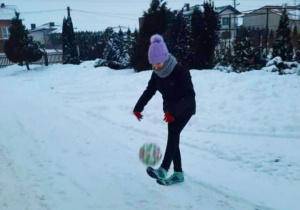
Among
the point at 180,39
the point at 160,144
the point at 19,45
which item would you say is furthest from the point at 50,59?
the point at 160,144

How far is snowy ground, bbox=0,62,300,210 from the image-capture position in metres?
3.87

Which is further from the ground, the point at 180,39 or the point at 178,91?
the point at 180,39

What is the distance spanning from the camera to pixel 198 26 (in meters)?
13.0

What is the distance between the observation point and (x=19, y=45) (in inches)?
842

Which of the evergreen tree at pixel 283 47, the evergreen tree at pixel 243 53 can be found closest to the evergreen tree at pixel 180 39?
the evergreen tree at pixel 243 53

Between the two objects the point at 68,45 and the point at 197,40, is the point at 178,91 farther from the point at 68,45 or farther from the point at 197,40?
the point at 68,45

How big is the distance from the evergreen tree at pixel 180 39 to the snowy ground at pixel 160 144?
3392 mm

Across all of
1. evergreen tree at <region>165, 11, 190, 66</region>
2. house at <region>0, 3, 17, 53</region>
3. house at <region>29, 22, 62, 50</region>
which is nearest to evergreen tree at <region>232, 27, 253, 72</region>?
evergreen tree at <region>165, 11, 190, 66</region>

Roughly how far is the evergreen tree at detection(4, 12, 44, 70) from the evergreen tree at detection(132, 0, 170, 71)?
10.3 m

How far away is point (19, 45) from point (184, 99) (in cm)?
2011

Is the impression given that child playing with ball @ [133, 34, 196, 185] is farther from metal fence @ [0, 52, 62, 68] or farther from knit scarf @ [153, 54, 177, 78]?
metal fence @ [0, 52, 62, 68]

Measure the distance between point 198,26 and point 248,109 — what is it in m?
6.84

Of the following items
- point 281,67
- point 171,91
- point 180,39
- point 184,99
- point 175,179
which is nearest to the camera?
point 184,99

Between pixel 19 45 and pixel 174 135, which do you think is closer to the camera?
pixel 174 135
